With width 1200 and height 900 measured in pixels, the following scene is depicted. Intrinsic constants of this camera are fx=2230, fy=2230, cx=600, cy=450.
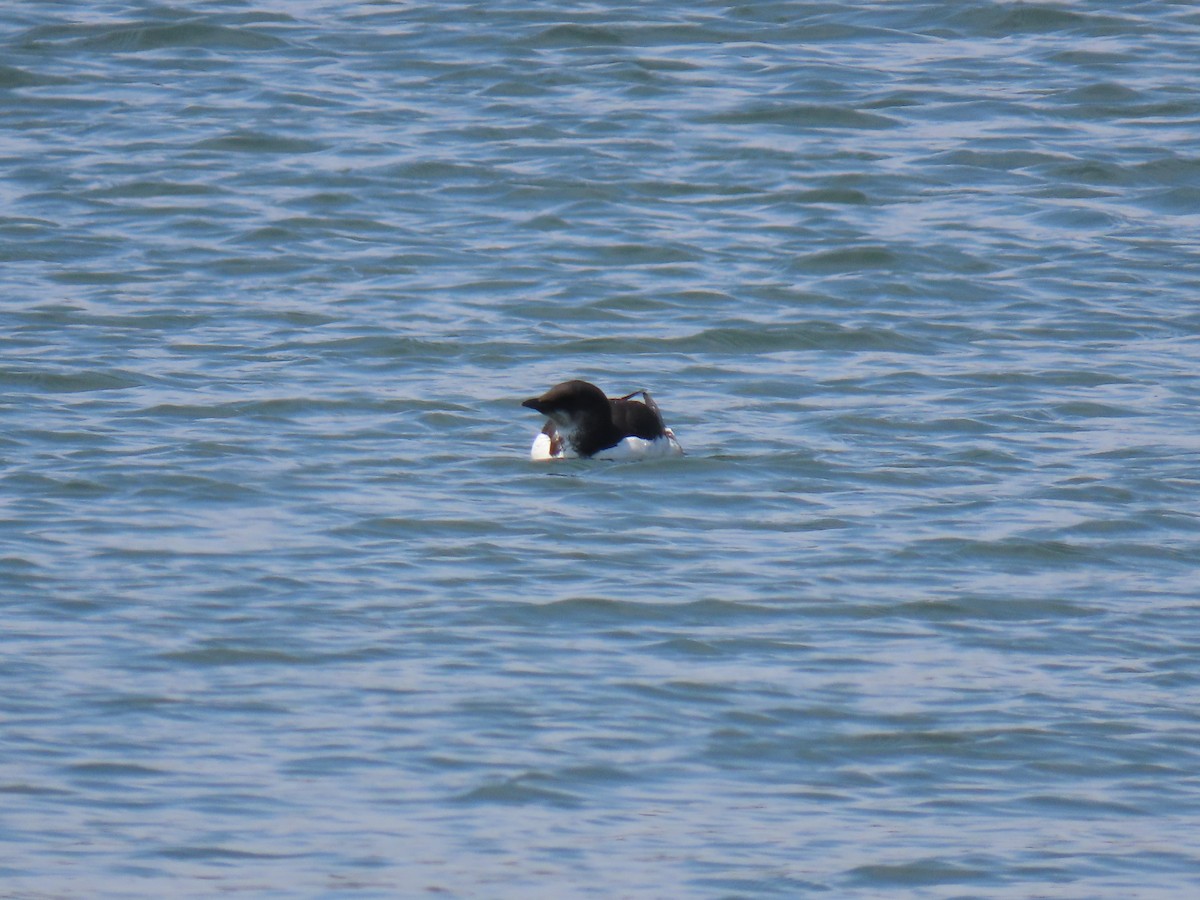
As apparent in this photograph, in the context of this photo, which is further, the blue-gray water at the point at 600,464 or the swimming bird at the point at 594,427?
the swimming bird at the point at 594,427

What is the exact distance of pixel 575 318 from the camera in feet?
51.0

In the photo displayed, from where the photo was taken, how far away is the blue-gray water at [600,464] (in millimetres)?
7504

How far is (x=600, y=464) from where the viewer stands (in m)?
12.5

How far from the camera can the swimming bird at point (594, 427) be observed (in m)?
12.4

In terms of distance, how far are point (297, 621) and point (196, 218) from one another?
9.25 metres

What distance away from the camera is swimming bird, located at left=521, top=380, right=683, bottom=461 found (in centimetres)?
1236

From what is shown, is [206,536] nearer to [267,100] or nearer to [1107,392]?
[1107,392]

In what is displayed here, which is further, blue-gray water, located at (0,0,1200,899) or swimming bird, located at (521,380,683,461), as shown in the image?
swimming bird, located at (521,380,683,461)

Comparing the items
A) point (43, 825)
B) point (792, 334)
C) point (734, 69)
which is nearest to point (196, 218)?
point (792, 334)

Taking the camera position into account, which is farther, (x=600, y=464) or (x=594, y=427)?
(x=600, y=464)

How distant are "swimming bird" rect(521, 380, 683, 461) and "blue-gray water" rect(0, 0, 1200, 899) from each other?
0.45 ft

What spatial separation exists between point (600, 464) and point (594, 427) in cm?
23

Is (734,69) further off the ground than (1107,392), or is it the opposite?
(734,69)

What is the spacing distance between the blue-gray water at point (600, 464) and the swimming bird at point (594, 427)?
0.14 m
